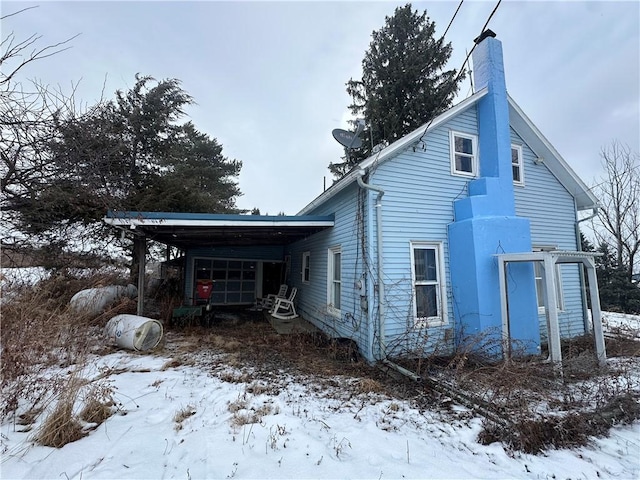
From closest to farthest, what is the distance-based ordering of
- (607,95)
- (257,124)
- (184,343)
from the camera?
(184,343) < (607,95) < (257,124)

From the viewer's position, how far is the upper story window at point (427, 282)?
588cm

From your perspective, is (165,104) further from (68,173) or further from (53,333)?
(53,333)

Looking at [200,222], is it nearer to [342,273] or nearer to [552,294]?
[342,273]

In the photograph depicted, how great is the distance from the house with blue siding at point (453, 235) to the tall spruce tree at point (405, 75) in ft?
26.2

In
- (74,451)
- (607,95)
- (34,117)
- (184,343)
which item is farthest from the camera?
(607,95)

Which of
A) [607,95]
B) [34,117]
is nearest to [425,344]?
[34,117]

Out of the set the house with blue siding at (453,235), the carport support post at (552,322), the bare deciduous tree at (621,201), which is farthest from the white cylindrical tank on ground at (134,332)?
the bare deciduous tree at (621,201)

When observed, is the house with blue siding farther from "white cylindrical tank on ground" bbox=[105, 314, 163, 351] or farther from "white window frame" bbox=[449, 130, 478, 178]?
"white cylindrical tank on ground" bbox=[105, 314, 163, 351]

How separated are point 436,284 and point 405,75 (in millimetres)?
12718

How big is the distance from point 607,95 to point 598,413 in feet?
37.3

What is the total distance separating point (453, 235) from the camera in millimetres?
6031

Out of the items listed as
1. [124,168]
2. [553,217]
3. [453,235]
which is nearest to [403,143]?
[453,235]

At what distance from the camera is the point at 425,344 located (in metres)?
5.57

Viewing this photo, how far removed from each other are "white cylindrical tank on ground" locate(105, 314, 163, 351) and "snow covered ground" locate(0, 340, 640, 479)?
74.9 inches
